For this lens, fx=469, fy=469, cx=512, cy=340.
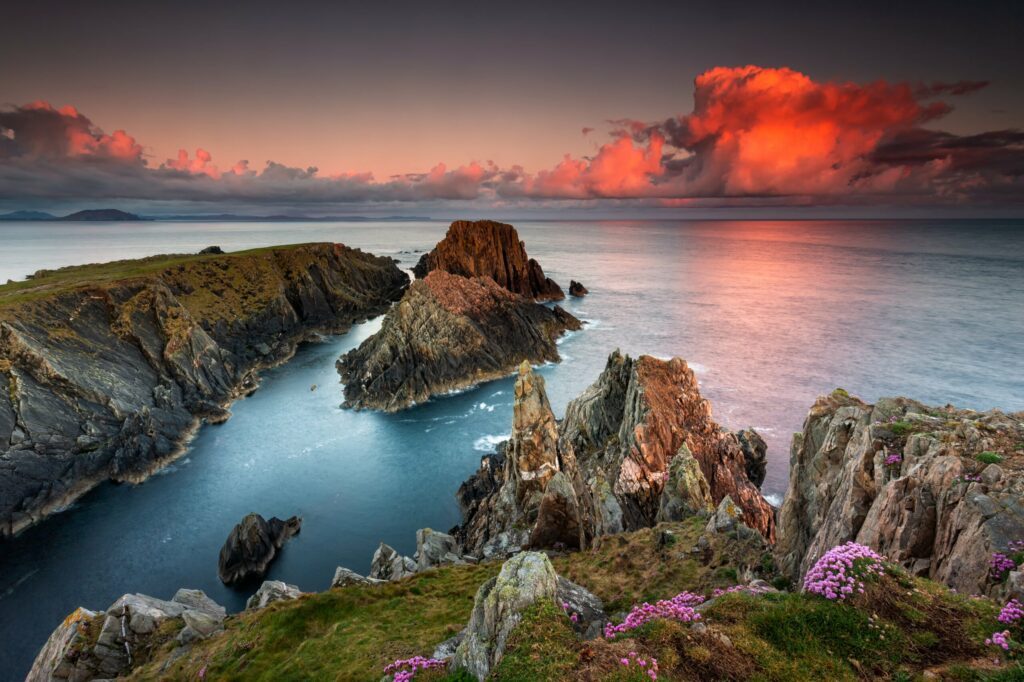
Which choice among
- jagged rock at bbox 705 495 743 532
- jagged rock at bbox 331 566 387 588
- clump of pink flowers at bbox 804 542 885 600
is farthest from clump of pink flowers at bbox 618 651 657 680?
jagged rock at bbox 331 566 387 588

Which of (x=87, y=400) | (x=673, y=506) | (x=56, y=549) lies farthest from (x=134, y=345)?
(x=673, y=506)

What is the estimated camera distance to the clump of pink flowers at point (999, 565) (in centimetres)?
1313

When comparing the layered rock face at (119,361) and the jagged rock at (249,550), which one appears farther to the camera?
the layered rock face at (119,361)

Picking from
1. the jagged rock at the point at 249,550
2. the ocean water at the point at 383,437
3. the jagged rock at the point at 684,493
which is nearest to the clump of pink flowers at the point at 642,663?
the jagged rock at the point at 684,493

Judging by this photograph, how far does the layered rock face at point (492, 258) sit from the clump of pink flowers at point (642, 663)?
145m

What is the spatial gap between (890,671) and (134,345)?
102099mm

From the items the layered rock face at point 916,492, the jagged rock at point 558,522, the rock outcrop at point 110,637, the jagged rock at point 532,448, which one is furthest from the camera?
the jagged rock at point 532,448

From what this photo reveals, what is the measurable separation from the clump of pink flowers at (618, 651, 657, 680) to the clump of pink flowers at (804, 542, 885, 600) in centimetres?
543

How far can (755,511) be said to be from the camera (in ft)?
133

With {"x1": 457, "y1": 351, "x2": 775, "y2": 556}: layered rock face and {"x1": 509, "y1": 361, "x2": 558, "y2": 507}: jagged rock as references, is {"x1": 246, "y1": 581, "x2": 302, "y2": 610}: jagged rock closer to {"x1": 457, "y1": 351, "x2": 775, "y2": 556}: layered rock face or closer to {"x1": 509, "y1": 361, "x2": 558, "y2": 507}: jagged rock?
{"x1": 457, "y1": 351, "x2": 775, "y2": 556}: layered rock face

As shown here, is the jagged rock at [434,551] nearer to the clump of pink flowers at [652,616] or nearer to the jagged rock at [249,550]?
the jagged rock at [249,550]

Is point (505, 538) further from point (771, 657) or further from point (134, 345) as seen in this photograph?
point (134, 345)

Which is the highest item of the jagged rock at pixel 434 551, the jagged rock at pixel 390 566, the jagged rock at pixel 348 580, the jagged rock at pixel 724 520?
the jagged rock at pixel 724 520

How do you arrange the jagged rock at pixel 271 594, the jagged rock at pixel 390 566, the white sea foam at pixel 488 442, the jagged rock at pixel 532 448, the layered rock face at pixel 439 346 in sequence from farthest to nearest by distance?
the layered rock face at pixel 439 346 → the white sea foam at pixel 488 442 → the jagged rock at pixel 532 448 → the jagged rock at pixel 390 566 → the jagged rock at pixel 271 594
